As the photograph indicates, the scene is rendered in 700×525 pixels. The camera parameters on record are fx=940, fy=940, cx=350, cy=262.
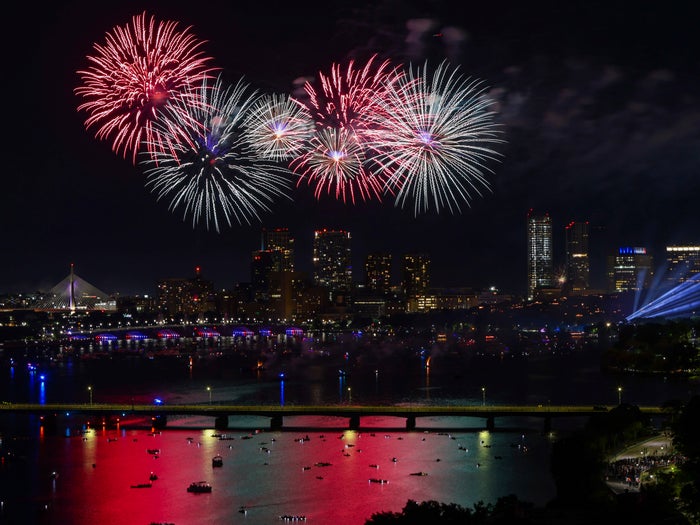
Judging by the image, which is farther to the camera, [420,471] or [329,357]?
[329,357]

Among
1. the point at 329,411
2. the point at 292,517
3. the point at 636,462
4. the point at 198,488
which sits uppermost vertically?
the point at 329,411

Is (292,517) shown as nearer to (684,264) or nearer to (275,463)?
(275,463)

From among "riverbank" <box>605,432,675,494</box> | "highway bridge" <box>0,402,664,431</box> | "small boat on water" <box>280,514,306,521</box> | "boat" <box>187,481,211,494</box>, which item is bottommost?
"small boat on water" <box>280,514,306,521</box>

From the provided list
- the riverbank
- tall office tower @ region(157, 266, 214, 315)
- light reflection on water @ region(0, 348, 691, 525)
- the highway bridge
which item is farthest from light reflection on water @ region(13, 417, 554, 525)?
tall office tower @ region(157, 266, 214, 315)

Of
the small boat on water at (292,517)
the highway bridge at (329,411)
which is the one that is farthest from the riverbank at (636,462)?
the small boat on water at (292,517)

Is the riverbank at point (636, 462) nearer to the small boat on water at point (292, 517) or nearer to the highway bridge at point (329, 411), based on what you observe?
the highway bridge at point (329, 411)

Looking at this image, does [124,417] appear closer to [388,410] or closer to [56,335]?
[388,410]

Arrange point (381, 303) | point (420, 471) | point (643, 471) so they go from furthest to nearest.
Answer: point (381, 303)
point (420, 471)
point (643, 471)

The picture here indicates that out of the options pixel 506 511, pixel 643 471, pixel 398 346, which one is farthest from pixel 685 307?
pixel 506 511

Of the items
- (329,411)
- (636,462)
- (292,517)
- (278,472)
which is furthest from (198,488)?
(636,462)

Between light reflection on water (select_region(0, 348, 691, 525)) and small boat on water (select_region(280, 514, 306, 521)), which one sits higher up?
light reflection on water (select_region(0, 348, 691, 525))

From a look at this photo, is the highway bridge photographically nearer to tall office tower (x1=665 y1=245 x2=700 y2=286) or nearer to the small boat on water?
the small boat on water
